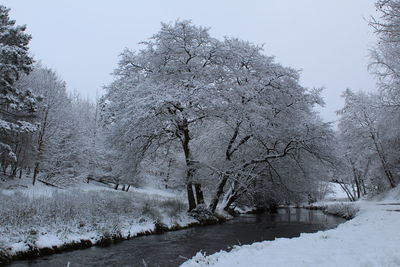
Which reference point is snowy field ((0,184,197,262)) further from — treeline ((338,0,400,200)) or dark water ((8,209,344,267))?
treeline ((338,0,400,200))

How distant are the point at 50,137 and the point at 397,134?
107 feet

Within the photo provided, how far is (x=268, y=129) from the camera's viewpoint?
20.4 m

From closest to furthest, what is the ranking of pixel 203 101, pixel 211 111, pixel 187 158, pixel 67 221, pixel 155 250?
pixel 155 250 → pixel 67 221 → pixel 203 101 → pixel 211 111 → pixel 187 158

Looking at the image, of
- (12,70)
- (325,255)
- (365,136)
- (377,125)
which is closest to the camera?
(325,255)

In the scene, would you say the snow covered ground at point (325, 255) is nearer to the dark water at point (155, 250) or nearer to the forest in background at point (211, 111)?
the dark water at point (155, 250)

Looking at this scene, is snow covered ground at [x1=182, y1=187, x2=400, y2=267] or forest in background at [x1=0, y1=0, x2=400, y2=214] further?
forest in background at [x1=0, y1=0, x2=400, y2=214]

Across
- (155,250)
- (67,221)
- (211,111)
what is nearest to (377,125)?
(211,111)

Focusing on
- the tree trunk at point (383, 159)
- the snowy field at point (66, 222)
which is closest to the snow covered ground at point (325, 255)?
the snowy field at point (66, 222)

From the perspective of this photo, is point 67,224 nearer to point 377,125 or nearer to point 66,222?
point 66,222

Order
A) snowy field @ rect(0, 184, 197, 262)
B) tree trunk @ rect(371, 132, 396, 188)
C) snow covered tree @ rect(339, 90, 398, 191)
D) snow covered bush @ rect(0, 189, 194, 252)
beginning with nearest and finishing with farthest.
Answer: snowy field @ rect(0, 184, 197, 262) → snow covered bush @ rect(0, 189, 194, 252) → tree trunk @ rect(371, 132, 396, 188) → snow covered tree @ rect(339, 90, 398, 191)

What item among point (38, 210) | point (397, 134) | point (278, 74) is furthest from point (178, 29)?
point (397, 134)

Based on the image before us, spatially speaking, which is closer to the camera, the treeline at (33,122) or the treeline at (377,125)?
the treeline at (377,125)

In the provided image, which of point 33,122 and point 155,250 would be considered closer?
point 155,250

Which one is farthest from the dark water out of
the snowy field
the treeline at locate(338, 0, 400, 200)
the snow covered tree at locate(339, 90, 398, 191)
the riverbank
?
the snow covered tree at locate(339, 90, 398, 191)
